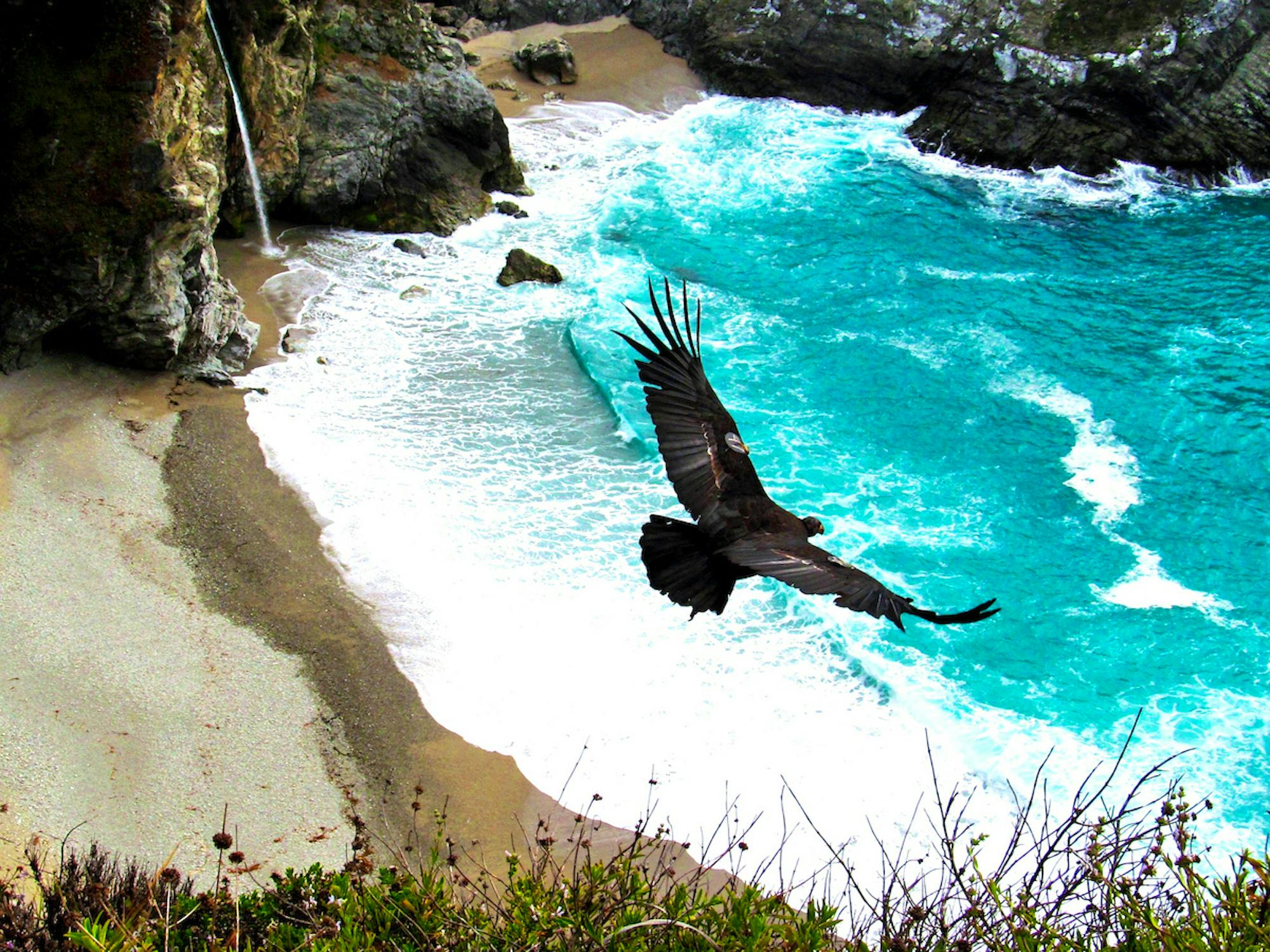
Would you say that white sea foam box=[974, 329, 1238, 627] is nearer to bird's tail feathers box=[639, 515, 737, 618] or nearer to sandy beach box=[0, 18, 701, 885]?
sandy beach box=[0, 18, 701, 885]

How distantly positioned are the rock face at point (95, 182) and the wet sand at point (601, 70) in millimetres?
16515

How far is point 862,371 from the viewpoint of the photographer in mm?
23453

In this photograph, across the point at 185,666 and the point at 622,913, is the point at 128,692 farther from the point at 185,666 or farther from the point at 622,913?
the point at 622,913

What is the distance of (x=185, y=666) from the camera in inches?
533

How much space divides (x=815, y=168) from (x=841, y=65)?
17.8 feet

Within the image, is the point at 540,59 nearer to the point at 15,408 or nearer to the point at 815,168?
the point at 815,168

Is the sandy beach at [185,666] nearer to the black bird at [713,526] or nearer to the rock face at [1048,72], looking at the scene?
the black bird at [713,526]

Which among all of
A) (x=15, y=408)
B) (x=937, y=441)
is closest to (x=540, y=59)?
(x=937, y=441)

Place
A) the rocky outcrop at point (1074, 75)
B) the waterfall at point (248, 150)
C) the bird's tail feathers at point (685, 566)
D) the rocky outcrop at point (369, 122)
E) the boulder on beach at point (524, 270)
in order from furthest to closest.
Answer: the rocky outcrop at point (1074, 75), the boulder on beach at point (524, 270), the rocky outcrop at point (369, 122), the waterfall at point (248, 150), the bird's tail feathers at point (685, 566)

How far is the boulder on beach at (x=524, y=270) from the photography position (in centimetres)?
2486

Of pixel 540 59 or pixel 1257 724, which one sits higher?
pixel 540 59

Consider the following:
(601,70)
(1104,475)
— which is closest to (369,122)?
(601,70)

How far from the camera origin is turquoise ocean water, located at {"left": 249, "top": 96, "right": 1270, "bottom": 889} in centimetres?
1455

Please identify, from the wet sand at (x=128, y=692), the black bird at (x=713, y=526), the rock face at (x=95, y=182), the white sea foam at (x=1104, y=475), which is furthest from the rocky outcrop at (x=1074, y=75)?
the wet sand at (x=128, y=692)
